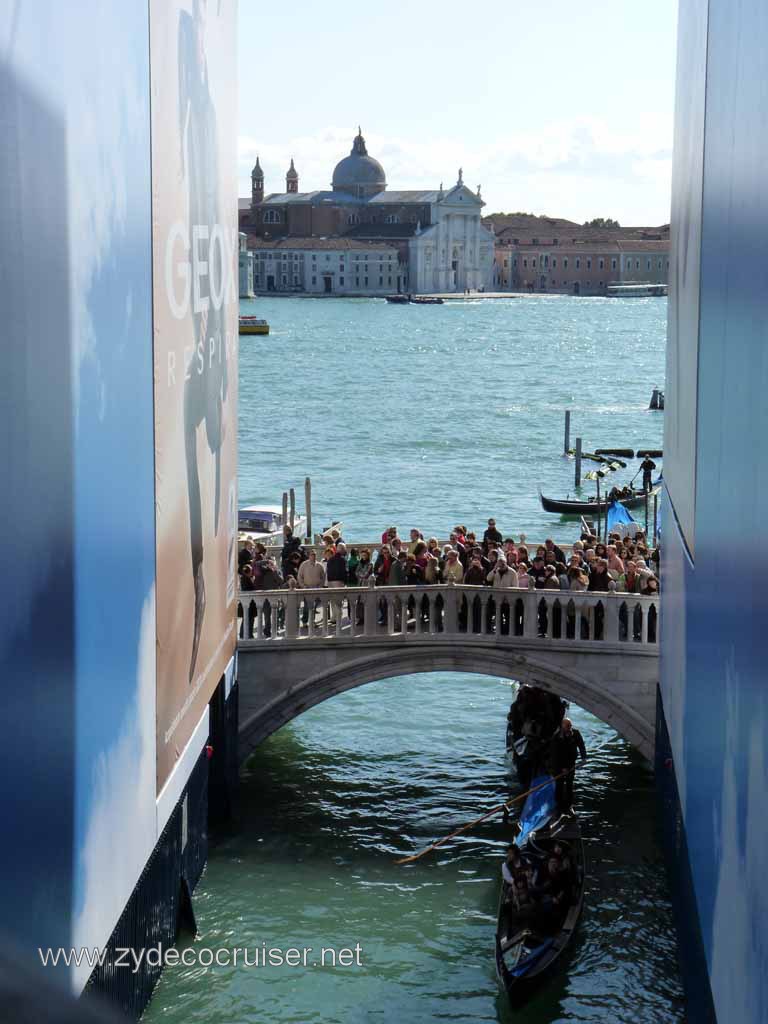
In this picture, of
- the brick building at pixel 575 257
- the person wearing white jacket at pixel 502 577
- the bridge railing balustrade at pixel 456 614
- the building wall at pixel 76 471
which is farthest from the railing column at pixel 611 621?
the brick building at pixel 575 257

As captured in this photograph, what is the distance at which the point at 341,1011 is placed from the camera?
38.9 ft

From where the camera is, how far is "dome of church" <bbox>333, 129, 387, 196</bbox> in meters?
180

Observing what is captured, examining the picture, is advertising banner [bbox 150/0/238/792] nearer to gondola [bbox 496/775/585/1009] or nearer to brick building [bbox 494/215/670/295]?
gondola [bbox 496/775/585/1009]

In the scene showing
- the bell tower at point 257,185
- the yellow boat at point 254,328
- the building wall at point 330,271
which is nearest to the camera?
the yellow boat at point 254,328

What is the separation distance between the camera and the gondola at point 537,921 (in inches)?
474

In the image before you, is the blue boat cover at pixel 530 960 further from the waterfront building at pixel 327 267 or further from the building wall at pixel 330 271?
the building wall at pixel 330 271

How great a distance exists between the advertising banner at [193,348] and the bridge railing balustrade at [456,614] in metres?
1.07

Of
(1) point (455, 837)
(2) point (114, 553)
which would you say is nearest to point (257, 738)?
(1) point (455, 837)

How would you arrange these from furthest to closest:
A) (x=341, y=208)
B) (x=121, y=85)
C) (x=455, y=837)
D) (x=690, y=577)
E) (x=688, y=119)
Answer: (x=341, y=208), (x=455, y=837), (x=688, y=119), (x=690, y=577), (x=121, y=85)

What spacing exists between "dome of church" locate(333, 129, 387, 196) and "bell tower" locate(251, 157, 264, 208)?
40.3ft

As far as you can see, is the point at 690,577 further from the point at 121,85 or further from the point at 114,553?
the point at 121,85

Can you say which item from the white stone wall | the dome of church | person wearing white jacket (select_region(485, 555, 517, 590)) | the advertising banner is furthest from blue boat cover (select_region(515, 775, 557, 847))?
the dome of church

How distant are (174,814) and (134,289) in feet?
15.8

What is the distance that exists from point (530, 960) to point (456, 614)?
15.6ft
